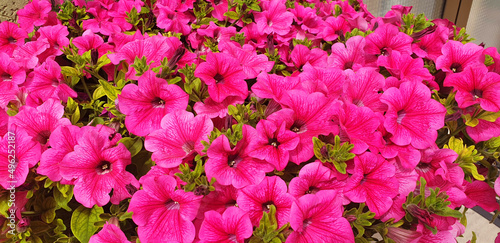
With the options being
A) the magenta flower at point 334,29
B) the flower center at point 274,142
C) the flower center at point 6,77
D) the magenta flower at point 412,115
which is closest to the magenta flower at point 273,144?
the flower center at point 274,142

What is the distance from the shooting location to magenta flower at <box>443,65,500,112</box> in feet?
2.30

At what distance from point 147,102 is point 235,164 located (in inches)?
9.1

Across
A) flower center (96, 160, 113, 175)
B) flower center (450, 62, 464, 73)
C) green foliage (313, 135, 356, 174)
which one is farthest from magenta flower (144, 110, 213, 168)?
flower center (450, 62, 464, 73)

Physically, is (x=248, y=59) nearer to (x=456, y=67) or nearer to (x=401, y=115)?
(x=401, y=115)

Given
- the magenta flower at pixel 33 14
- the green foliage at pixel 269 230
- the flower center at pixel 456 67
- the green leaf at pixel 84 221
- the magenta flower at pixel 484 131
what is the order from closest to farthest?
the green foliage at pixel 269 230
the green leaf at pixel 84 221
the magenta flower at pixel 484 131
the flower center at pixel 456 67
the magenta flower at pixel 33 14

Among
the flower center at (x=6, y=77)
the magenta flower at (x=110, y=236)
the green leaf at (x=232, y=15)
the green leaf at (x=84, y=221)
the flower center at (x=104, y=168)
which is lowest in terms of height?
the green leaf at (x=84, y=221)

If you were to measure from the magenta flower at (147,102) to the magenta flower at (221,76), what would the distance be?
0.06 meters

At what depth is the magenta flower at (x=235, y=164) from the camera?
54 centimetres

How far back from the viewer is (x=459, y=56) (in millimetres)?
833

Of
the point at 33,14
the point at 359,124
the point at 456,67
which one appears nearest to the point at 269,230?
the point at 359,124

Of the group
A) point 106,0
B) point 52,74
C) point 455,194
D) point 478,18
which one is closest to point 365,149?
point 455,194

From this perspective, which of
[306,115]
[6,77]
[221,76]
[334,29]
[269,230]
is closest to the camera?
[269,230]

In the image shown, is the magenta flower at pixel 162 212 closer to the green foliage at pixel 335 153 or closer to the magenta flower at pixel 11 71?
the green foliage at pixel 335 153

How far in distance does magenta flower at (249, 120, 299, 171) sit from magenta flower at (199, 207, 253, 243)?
10 centimetres
